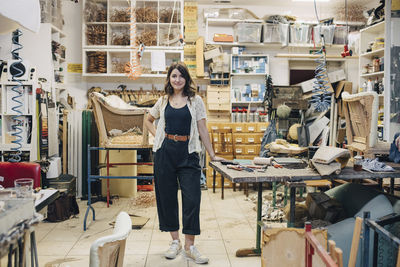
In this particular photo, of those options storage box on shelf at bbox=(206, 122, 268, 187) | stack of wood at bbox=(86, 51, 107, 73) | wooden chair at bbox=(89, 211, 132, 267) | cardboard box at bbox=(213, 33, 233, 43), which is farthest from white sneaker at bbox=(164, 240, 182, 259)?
cardboard box at bbox=(213, 33, 233, 43)

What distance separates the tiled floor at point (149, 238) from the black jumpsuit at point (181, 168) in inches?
18.8

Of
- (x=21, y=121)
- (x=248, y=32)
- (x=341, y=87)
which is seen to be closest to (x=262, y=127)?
(x=341, y=87)

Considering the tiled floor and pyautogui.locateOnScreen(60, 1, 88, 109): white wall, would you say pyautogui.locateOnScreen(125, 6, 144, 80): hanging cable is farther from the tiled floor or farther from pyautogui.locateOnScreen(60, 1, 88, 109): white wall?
the tiled floor

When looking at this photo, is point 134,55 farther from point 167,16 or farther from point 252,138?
point 252,138

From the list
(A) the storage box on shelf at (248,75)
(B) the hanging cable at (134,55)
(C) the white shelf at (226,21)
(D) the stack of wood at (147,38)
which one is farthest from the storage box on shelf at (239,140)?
(C) the white shelf at (226,21)

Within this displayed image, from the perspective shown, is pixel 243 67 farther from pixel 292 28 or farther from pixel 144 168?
pixel 144 168

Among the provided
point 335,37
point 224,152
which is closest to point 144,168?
point 224,152

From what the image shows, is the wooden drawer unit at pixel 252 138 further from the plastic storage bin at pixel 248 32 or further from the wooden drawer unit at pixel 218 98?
the plastic storage bin at pixel 248 32

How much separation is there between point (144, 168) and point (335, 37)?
4.43 metres

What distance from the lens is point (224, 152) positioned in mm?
6309

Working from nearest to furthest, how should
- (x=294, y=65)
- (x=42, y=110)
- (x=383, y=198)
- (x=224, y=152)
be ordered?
(x=383, y=198) → (x=42, y=110) → (x=224, y=152) → (x=294, y=65)

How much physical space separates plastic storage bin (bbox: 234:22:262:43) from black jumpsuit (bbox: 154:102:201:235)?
4.26 m

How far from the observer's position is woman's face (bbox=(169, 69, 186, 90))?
9.93 feet

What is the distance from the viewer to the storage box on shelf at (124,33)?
6.55 meters
